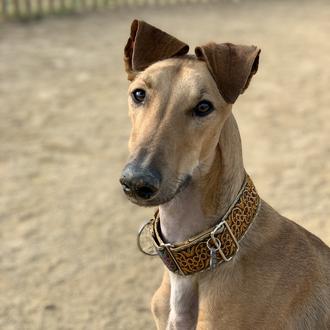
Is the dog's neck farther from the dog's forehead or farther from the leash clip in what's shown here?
the dog's forehead

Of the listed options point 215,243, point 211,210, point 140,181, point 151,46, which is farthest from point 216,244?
point 151,46

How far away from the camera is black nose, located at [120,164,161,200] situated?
8.25 ft

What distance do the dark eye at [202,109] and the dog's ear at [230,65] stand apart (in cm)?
8

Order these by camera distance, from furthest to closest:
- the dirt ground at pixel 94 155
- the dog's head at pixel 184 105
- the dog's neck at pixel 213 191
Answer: the dirt ground at pixel 94 155 < the dog's neck at pixel 213 191 < the dog's head at pixel 184 105

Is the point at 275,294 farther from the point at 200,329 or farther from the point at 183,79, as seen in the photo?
the point at 183,79

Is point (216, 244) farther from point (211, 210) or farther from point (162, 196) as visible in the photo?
point (162, 196)

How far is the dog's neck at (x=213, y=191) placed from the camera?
2.89 metres

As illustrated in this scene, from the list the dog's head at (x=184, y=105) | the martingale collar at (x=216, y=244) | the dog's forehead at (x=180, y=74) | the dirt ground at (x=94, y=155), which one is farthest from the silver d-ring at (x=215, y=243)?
the dirt ground at (x=94, y=155)

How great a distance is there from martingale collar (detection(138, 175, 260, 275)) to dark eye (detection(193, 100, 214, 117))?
1.34ft

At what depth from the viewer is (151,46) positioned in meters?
2.94

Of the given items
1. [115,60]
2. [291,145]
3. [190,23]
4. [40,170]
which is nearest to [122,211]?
[40,170]

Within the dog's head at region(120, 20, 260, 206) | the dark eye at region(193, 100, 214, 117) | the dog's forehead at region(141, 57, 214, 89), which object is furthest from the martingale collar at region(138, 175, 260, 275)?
the dog's forehead at region(141, 57, 214, 89)

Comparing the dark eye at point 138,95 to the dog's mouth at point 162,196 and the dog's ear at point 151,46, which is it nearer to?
the dog's ear at point 151,46

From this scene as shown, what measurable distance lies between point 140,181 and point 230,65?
0.68m
